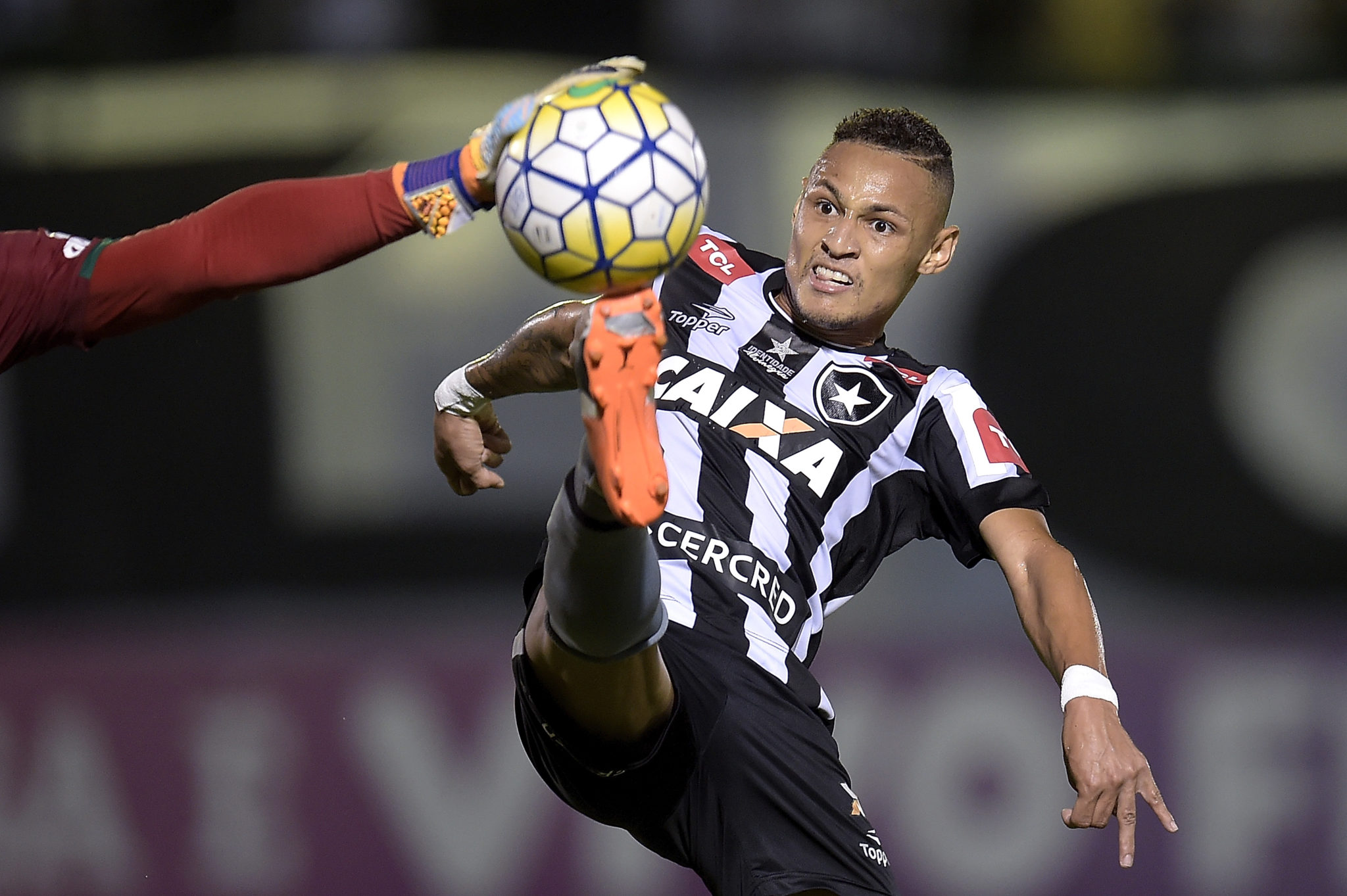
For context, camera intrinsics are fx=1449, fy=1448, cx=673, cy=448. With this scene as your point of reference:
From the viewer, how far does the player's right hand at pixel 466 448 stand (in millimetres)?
3096

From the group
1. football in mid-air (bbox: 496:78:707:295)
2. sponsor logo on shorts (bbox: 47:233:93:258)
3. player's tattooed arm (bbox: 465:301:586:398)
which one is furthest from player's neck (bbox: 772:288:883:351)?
sponsor logo on shorts (bbox: 47:233:93:258)

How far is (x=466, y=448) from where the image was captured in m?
3.10

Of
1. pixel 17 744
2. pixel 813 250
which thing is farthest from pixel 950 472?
pixel 17 744

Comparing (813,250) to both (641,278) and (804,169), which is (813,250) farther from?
(804,169)

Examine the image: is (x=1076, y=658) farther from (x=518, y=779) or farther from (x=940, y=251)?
(x=518, y=779)

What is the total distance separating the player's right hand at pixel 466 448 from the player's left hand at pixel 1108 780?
1.30 meters

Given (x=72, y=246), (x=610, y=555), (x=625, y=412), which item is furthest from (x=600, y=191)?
(x=72, y=246)

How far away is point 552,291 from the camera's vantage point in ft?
18.7

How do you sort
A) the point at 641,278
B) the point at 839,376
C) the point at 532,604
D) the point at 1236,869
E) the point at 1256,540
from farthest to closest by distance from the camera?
1. the point at 1256,540
2. the point at 1236,869
3. the point at 839,376
4. the point at 532,604
5. the point at 641,278

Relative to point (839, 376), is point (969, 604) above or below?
below

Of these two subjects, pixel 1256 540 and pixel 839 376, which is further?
pixel 1256 540

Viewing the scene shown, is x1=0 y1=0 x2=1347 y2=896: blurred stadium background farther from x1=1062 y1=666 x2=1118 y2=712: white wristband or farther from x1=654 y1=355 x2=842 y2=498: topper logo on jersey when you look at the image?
x1=1062 y1=666 x2=1118 y2=712: white wristband

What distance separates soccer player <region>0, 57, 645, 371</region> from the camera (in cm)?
234

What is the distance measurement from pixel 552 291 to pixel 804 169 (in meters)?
1.09
